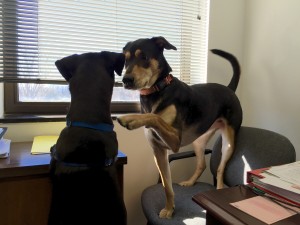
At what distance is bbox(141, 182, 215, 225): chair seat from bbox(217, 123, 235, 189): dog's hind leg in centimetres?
13

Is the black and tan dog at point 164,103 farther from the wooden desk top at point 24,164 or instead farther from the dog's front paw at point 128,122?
the wooden desk top at point 24,164

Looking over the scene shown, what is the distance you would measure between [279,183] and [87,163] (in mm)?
646

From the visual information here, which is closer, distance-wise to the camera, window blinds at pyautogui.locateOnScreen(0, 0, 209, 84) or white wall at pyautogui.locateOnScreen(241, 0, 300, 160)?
window blinds at pyautogui.locateOnScreen(0, 0, 209, 84)

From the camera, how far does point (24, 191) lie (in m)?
0.94

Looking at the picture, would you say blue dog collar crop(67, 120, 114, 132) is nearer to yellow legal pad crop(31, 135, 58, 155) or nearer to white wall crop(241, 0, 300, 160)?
yellow legal pad crop(31, 135, 58, 155)

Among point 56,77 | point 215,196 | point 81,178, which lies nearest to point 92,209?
point 81,178

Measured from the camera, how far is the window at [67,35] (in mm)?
1481

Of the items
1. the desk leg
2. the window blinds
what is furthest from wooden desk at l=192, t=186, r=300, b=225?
the window blinds

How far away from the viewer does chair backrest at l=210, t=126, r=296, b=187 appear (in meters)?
1.32

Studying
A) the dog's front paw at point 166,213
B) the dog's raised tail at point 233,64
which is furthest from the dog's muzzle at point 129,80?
the dog's raised tail at point 233,64

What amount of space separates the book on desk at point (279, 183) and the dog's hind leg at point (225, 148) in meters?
0.56

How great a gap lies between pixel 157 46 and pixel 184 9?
2.65 feet

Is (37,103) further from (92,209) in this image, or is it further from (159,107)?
(92,209)

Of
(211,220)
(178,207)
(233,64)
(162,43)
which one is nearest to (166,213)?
(178,207)
